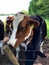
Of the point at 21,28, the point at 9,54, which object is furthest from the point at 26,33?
the point at 9,54

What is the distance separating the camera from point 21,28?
4.88 feet

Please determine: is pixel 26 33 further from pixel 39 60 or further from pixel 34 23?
pixel 39 60

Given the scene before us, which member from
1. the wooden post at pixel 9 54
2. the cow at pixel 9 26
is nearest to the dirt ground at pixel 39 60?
the wooden post at pixel 9 54

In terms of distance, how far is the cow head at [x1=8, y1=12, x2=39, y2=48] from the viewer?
4.87 feet

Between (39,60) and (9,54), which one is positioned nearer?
(9,54)

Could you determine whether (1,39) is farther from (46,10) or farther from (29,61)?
(46,10)

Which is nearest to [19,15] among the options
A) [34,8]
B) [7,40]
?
[7,40]

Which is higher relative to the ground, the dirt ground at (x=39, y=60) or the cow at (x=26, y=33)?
the cow at (x=26, y=33)

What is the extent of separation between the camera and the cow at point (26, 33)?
4.88 ft

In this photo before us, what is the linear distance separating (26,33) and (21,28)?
0.14 feet

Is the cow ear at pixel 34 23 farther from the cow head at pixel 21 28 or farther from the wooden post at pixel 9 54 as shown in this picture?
the wooden post at pixel 9 54

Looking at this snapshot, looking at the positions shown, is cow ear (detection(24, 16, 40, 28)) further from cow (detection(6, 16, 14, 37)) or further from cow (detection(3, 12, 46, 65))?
cow (detection(6, 16, 14, 37))

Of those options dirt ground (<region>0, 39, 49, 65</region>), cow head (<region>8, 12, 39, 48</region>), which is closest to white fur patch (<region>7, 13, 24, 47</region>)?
cow head (<region>8, 12, 39, 48</region>)

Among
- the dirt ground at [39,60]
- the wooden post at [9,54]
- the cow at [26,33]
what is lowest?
the dirt ground at [39,60]
